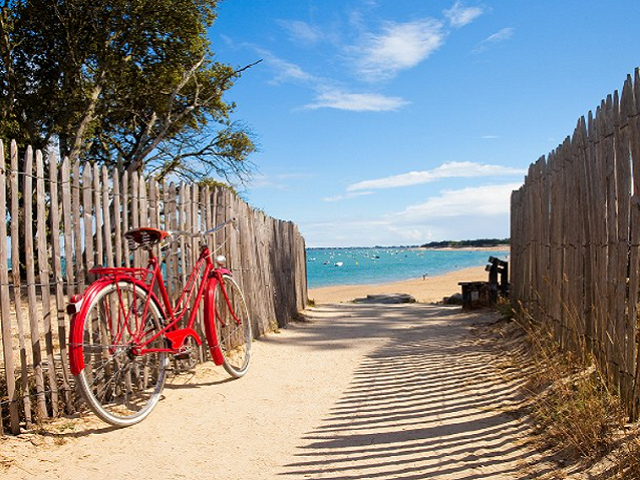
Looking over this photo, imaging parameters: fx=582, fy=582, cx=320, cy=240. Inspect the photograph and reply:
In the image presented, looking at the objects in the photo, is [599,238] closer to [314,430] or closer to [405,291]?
[314,430]

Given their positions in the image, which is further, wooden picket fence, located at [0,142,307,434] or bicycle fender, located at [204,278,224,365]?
bicycle fender, located at [204,278,224,365]

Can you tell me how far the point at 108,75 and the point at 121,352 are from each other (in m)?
14.2

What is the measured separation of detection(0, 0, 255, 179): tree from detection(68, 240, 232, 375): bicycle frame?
10677mm

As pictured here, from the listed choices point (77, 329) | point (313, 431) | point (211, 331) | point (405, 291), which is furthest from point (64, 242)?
point (405, 291)

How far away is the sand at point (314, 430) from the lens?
3.50 meters

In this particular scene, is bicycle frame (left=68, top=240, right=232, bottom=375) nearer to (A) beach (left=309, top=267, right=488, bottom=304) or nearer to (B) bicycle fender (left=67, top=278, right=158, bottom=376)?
(B) bicycle fender (left=67, top=278, right=158, bottom=376)

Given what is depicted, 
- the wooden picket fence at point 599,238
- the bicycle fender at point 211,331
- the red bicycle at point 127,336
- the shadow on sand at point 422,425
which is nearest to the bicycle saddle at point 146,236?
the red bicycle at point 127,336

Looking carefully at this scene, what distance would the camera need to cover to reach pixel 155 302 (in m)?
4.91

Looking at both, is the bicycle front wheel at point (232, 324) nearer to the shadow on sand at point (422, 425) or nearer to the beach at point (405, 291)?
the shadow on sand at point (422, 425)

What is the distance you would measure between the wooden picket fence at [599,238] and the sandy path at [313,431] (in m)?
0.85

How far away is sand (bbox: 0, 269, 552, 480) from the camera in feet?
11.5

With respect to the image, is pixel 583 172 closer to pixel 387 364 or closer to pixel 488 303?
pixel 387 364

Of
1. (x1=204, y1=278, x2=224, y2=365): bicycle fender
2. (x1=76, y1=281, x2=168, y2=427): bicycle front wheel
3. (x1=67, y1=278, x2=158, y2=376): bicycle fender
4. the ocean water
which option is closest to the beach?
the ocean water

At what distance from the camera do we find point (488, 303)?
1274cm
